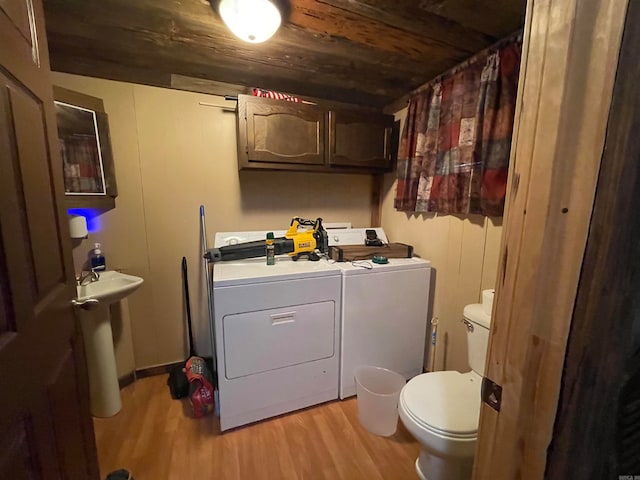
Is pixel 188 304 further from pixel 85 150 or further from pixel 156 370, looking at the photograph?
pixel 85 150

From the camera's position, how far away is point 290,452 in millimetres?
1554

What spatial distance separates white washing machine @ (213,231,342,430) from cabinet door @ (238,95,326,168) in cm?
78

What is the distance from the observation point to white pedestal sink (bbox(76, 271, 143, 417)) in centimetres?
164

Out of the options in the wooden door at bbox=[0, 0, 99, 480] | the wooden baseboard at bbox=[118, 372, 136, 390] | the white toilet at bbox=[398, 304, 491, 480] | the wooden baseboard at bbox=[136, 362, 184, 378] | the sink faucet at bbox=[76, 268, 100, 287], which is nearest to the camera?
the wooden door at bbox=[0, 0, 99, 480]

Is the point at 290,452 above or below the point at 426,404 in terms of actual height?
below

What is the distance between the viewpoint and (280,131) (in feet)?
6.54

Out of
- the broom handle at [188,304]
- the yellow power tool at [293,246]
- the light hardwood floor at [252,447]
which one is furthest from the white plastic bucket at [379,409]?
the broom handle at [188,304]

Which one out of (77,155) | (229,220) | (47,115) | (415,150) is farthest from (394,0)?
(77,155)

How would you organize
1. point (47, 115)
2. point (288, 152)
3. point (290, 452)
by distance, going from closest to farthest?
point (47, 115), point (290, 452), point (288, 152)

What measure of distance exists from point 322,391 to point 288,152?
171 cm

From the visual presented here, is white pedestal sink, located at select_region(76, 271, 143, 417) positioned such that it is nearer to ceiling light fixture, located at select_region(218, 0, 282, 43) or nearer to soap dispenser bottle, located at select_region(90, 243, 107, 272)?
soap dispenser bottle, located at select_region(90, 243, 107, 272)

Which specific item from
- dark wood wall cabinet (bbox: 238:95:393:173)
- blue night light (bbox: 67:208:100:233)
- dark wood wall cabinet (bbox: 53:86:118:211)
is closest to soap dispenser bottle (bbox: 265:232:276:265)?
dark wood wall cabinet (bbox: 238:95:393:173)

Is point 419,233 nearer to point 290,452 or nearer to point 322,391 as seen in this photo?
point 322,391

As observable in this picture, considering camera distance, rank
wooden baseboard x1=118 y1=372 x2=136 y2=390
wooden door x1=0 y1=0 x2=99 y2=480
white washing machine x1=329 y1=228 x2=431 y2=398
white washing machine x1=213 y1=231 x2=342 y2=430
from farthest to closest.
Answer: wooden baseboard x1=118 y1=372 x2=136 y2=390, white washing machine x1=329 y1=228 x2=431 y2=398, white washing machine x1=213 y1=231 x2=342 y2=430, wooden door x1=0 y1=0 x2=99 y2=480
